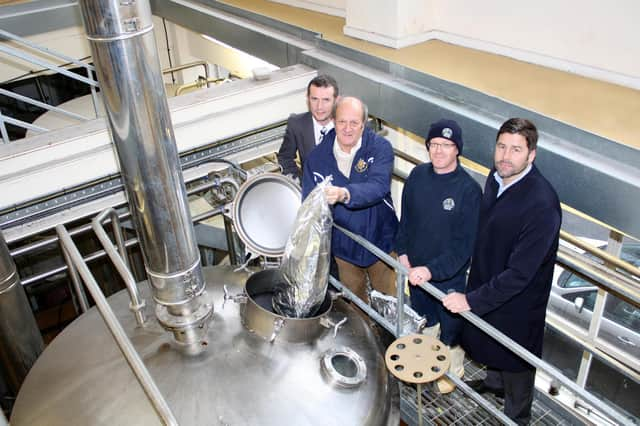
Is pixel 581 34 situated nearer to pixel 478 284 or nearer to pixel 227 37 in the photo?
pixel 478 284

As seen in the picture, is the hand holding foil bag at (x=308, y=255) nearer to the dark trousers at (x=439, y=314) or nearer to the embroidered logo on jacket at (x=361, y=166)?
the embroidered logo on jacket at (x=361, y=166)

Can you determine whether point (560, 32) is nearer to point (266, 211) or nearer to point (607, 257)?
point (607, 257)

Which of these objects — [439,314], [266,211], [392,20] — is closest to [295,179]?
[266,211]

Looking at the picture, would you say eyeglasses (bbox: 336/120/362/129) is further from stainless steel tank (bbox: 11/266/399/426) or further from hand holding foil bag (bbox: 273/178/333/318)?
stainless steel tank (bbox: 11/266/399/426)

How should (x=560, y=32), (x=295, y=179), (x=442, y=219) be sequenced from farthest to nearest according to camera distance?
1. (x=560, y=32)
2. (x=295, y=179)
3. (x=442, y=219)

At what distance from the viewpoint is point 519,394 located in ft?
8.55

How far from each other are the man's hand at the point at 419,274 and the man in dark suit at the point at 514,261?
0.63 ft

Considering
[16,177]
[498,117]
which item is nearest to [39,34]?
[16,177]

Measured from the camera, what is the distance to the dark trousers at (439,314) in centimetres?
277

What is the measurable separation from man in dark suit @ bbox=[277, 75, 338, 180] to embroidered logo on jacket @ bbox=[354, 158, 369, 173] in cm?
41

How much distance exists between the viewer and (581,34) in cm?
319

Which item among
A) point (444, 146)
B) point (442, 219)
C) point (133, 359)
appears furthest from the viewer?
point (442, 219)

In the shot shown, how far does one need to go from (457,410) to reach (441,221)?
1.00m

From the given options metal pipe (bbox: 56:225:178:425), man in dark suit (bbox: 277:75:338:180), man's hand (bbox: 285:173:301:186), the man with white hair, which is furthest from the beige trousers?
metal pipe (bbox: 56:225:178:425)
